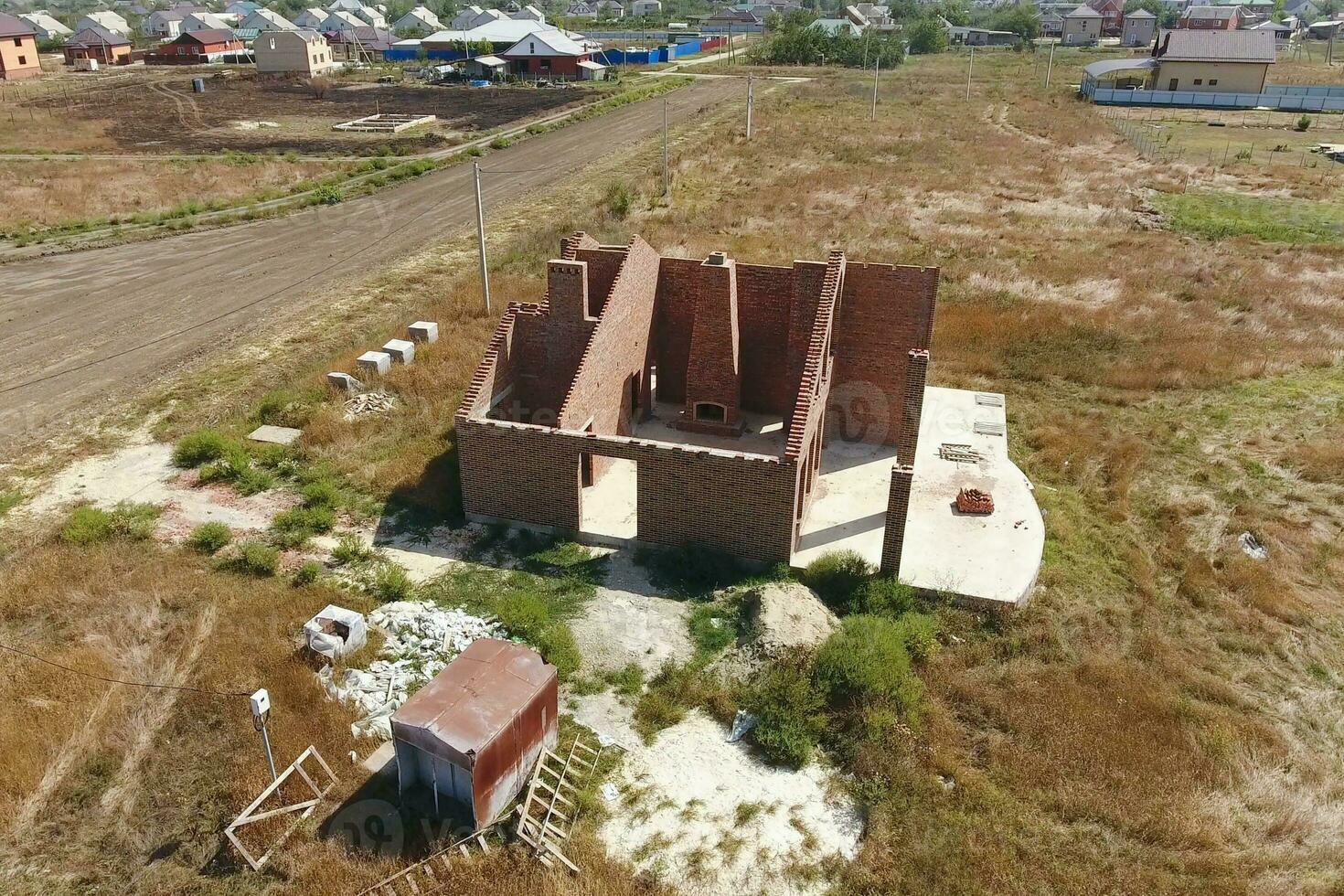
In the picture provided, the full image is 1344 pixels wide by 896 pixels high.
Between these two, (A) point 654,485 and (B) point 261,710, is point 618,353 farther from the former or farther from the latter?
(B) point 261,710

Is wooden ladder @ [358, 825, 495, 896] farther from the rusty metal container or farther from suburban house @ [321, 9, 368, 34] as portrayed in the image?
suburban house @ [321, 9, 368, 34]

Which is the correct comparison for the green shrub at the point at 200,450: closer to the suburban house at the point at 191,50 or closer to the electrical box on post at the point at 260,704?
the electrical box on post at the point at 260,704

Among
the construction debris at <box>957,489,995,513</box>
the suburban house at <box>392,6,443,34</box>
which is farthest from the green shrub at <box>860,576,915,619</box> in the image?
the suburban house at <box>392,6,443,34</box>

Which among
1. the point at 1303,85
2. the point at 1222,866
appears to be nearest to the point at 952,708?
the point at 1222,866

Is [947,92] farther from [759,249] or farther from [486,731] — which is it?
[486,731]

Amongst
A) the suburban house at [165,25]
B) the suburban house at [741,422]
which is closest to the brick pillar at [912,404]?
the suburban house at [741,422]
